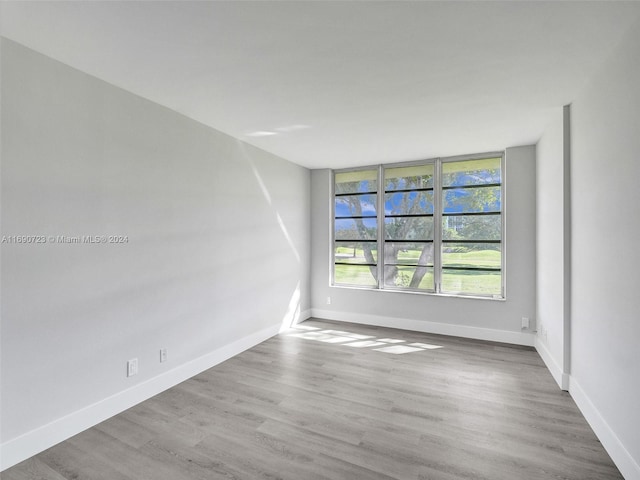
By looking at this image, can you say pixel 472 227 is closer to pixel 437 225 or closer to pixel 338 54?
pixel 437 225

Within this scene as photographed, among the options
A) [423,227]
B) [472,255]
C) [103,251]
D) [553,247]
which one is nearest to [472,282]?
[472,255]

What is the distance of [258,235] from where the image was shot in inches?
160

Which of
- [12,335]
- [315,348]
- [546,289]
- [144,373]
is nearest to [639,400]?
[546,289]

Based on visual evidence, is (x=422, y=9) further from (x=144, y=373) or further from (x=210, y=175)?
(x=144, y=373)

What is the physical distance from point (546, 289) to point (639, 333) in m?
1.94

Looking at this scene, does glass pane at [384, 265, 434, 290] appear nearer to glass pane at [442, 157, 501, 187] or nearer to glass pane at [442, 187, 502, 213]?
glass pane at [442, 187, 502, 213]

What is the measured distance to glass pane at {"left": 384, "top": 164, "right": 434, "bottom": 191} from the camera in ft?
15.3

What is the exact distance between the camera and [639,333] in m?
1.66

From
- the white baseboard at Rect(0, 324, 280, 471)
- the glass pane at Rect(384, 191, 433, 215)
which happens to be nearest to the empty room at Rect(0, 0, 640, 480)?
the white baseboard at Rect(0, 324, 280, 471)

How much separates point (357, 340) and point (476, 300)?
5.50 ft

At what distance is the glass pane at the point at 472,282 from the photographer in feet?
14.0

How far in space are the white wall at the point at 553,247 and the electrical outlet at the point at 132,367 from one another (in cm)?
363

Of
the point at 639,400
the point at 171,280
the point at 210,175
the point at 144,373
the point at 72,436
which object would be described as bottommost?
the point at 72,436

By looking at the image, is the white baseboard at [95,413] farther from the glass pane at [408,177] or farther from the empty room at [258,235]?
the glass pane at [408,177]
